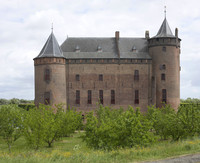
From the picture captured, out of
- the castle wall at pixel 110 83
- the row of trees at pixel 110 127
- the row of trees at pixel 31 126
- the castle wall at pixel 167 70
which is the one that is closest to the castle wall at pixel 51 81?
the castle wall at pixel 110 83

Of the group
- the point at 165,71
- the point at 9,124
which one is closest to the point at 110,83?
the point at 165,71

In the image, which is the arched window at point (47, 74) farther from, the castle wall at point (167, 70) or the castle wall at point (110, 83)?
the castle wall at point (167, 70)

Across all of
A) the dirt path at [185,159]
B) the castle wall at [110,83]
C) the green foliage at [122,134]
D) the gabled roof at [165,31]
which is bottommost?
the dirt path at [185,159]

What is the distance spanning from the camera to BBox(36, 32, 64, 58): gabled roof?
31950mm

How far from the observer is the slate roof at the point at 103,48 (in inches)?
1330

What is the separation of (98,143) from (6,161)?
5541 mm

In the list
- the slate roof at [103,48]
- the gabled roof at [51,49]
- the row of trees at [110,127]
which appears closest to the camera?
the row of trees at [110,127]

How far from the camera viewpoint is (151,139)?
1402cm

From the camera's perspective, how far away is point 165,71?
109 feet

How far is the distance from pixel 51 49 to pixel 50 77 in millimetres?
3455

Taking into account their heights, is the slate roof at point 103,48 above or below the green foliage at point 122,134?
above

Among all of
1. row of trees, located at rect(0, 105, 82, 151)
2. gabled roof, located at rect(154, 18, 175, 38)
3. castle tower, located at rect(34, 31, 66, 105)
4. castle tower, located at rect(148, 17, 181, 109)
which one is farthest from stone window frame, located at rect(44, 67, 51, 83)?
gabled roof, located at rect(154, 18, 175, 38)

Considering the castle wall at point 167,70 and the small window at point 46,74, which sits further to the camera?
the castle wall at point 167,70

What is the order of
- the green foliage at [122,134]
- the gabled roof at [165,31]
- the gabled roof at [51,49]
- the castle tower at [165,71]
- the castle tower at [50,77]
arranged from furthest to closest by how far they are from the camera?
the gabled roof at [165,31] < the castle tower at [165,71] < the gabled roof at [51,49] < the castle tower at [50,77] < the green foliage at [122,134]
